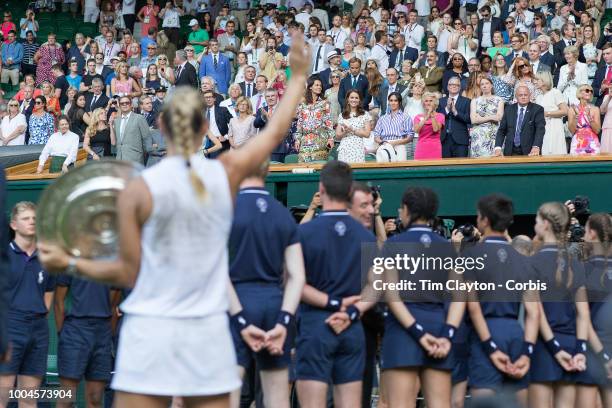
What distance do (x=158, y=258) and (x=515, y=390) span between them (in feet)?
10.5

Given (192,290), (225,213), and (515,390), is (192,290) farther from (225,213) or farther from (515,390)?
(515,390)

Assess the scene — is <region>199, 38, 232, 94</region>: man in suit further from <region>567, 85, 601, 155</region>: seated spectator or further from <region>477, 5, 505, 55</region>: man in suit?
<region>567, 85, 601, 155</region>: seated spectator

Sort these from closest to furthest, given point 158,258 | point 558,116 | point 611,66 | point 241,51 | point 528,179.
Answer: point 158,258 < point 528,179 < point 558,116 < point 611,66 < point 241,51

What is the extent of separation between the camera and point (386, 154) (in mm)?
12086

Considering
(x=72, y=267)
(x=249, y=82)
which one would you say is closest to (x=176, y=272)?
(x=72, y=267)

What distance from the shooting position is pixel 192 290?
3.95 metres

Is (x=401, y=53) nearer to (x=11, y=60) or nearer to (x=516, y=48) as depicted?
(x=516, y=48)

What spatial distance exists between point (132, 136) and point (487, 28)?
5550 millimetres

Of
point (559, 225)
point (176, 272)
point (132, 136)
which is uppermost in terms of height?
point (132, 136)

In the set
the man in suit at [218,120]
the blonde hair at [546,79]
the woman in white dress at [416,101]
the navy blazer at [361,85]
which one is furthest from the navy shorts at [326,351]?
the navy blazer at [361,85]

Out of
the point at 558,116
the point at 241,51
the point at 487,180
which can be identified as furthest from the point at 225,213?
the point at 241,51

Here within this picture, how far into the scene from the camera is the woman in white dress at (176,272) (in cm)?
389

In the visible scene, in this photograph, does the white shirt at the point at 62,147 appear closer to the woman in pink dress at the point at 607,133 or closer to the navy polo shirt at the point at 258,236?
the woman in pink dress at the point at 607,133

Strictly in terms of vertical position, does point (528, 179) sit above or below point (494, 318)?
above
